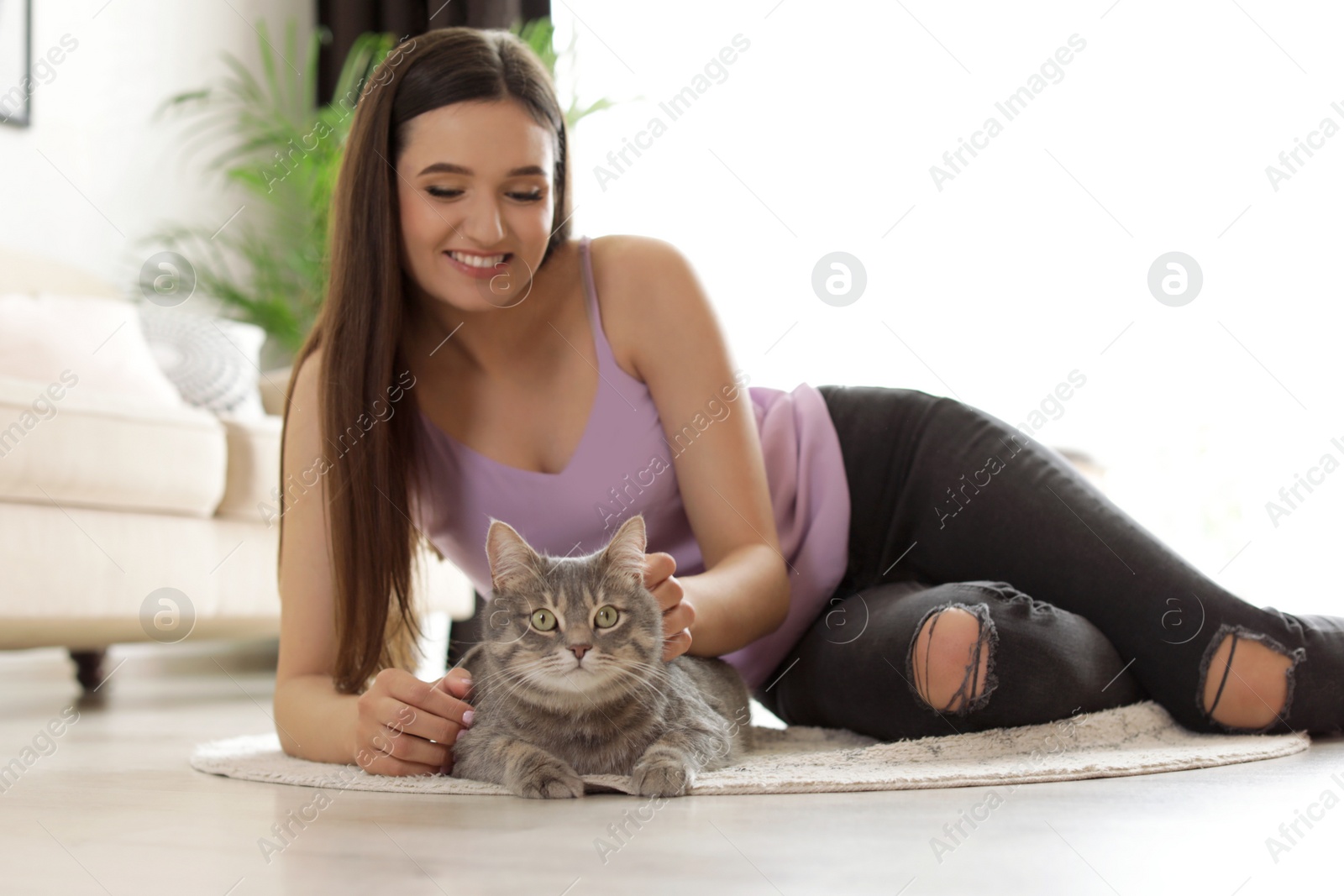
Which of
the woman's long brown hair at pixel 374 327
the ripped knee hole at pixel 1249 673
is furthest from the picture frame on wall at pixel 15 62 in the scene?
the ripped knee hole at pixel 1249 673

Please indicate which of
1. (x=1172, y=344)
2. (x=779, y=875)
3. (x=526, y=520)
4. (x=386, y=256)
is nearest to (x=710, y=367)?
(x=526, y=520)

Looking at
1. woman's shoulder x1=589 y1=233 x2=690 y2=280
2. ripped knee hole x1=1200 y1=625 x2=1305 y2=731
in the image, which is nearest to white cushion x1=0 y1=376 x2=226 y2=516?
woman's shoulder x1=589 y1=233 x2=690 y2=280

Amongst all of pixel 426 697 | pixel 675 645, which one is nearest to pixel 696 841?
pixel 675 645

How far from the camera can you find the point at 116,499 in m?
2.20

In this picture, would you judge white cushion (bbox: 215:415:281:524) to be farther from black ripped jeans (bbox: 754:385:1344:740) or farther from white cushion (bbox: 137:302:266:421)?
black ripped jeans (bbox: 754:385:1344:740)

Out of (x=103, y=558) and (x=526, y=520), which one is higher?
(x=526, y=520)

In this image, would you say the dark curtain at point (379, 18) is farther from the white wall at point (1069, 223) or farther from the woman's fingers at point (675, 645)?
the woman's fingers at point (675, 645)

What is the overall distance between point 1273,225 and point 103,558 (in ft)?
9.40

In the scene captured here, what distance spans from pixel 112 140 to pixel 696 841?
3437 mm

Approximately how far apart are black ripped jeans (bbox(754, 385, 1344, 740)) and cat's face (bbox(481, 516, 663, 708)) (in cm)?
35

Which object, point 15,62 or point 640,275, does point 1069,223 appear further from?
point 15,62

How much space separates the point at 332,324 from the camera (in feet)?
4.76

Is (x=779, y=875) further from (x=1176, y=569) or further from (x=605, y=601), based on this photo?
(x=1176, y=569)

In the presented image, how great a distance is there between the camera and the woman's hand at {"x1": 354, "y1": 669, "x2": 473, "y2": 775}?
1.16m
